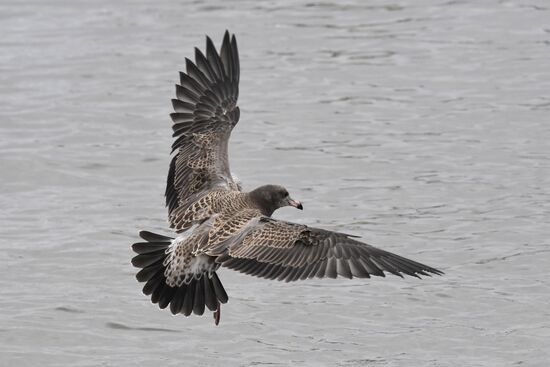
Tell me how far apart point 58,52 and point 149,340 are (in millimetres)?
7137

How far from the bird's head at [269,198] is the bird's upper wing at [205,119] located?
1.34ft

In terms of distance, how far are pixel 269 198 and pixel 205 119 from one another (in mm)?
1126

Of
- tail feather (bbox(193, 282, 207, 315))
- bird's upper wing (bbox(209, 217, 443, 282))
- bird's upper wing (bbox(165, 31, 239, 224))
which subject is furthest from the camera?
bird's upper wing (bbox(165, 31, 239, 224))

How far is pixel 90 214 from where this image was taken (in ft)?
39.5

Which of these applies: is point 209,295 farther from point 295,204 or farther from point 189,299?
point 295,204

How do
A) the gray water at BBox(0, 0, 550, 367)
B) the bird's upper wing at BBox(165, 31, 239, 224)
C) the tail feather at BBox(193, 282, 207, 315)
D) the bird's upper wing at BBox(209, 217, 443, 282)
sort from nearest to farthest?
the bird's upper wing at BBox(209, 217, 443, 282) < the tail feather at BBox(193, 282, 207, 315) < the bird's upper wing at BBox(165, 31, 239, 224) < the gray water at BBox(0, 0, 550, 367)

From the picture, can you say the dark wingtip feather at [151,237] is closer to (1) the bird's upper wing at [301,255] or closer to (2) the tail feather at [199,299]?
(2) the tail feather at [199,299]

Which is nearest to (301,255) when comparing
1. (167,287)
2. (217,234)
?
(217,234)

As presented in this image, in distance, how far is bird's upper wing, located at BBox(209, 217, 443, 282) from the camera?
8.30m

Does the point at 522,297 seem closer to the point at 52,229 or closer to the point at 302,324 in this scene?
the point at 302,324

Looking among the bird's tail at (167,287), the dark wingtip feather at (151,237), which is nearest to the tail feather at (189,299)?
the bird's tail at (167,287)

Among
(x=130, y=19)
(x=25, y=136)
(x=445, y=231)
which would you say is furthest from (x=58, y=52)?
(x=445, y=231)

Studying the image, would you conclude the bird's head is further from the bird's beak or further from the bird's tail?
the bird's tail

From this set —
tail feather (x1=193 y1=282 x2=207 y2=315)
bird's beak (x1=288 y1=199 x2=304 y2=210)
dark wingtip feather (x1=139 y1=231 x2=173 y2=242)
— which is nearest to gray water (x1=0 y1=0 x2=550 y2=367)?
tail feather (x1=193 y1=282 x2=207 y2=315)
